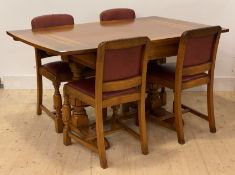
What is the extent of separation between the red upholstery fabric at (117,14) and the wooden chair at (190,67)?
2.70ft

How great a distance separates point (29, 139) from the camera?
2863 mm

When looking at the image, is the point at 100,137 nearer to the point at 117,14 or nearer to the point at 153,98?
the point at 153,98

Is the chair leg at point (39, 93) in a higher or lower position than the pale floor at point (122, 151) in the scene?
higher

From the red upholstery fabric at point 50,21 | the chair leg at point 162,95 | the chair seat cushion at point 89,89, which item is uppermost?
the red upholstery fabric at point 50,21

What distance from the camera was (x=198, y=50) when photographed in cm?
265

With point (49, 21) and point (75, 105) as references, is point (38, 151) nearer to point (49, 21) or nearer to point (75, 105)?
point (75, 105)

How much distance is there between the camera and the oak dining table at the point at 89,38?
2.34 m

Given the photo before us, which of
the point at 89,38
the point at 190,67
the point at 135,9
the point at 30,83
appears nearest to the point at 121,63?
the point at 89,38

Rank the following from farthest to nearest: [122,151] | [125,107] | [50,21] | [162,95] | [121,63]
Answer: [162,95], [125,107], [50,21], [122,151], [121,63]

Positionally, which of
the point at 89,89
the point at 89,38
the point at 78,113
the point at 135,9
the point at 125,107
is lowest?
the point at 125,107

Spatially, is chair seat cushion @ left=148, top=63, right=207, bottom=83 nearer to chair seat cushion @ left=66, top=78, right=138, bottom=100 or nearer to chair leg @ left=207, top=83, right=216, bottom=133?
chair leg @ left=207, top=83, right=216, bottom=133

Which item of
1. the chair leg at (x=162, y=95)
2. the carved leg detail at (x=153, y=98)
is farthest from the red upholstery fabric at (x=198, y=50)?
the chair leg at (x=162, y=95)

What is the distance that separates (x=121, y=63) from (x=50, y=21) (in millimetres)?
1091

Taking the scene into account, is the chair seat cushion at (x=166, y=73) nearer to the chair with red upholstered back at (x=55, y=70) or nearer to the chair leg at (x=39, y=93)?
the chair with red upholstered back at (x=55, y=70)
